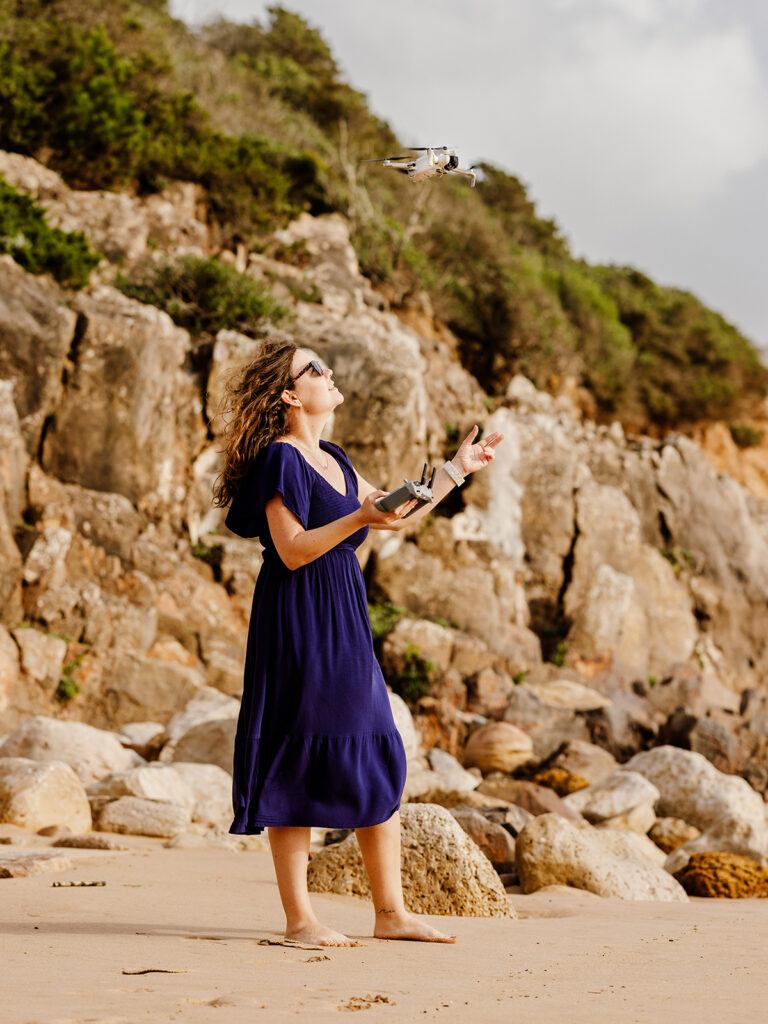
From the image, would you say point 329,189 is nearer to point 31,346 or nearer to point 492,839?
point 31,346

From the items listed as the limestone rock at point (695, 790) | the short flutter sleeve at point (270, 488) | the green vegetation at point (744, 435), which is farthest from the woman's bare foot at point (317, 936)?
the green vegetation at point (744, 435)

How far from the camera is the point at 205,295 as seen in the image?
671 inches

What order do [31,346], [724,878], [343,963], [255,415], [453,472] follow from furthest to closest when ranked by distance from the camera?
[31,346] → [724,878] → [255,415] → [453,472] → [343,963]

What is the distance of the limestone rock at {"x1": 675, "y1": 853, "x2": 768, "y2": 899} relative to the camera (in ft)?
20.1

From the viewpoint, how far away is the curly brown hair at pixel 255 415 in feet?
12.2

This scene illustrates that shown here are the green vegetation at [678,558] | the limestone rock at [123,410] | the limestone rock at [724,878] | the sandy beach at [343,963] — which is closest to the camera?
the sandy beach at [343,963]

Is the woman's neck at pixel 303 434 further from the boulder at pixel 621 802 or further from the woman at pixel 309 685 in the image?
the boulder at pixel 621 802

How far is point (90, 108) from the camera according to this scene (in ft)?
59.9

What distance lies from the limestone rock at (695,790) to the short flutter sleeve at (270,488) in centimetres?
668

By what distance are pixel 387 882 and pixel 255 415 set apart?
1.70 meters

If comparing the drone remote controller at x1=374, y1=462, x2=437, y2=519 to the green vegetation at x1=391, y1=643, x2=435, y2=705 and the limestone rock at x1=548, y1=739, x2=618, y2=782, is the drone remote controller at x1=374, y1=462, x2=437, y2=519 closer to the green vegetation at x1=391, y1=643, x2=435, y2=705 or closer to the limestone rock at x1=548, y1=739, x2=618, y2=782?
the limestone rock at x1=548, y1=739, x2=618, y2=782

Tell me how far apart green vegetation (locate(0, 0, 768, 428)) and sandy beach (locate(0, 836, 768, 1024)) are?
13.6 metres

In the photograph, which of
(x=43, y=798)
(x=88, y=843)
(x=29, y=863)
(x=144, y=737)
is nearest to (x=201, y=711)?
(x=144, y=737)

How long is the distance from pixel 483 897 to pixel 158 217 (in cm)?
1673
